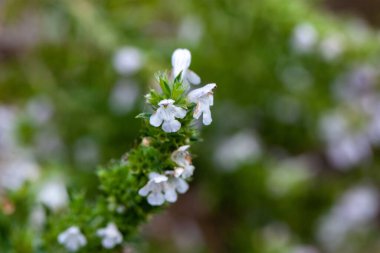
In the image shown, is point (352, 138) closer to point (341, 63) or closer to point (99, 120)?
point (341, 63)

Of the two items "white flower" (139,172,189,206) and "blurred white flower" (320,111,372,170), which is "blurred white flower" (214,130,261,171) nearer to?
"blurred white flower" (320,111,372,170)

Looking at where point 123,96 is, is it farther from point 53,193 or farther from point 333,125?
point 333,125

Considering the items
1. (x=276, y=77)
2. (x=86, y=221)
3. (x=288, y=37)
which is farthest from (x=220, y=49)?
(x=86, y=221)

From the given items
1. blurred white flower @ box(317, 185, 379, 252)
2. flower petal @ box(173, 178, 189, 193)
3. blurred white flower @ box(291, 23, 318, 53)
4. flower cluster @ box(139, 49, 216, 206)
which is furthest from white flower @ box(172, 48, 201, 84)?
blurred white flower @ box(317, 185, 379, 252)

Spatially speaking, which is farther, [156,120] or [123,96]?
[123,96]

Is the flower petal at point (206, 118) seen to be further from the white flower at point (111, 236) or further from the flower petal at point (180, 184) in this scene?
the white flower at point (111, 236)

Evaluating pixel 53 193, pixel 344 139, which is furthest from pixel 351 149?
pixel 53 193
